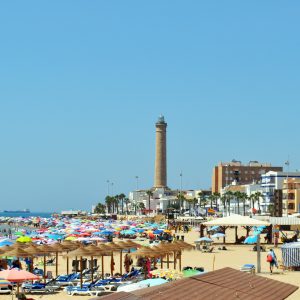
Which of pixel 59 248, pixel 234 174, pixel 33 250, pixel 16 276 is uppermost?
pixel 234 174

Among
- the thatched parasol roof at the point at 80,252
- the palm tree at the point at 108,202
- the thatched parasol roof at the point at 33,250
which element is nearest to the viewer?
the thatched parasol roof at the point at 80,252

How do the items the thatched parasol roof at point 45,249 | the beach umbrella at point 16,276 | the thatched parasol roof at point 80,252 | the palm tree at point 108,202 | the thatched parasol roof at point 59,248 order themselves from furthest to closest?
the palm tree at point 108,202 → the thatched parasol roof at point 59,248 → the thatched parasol roof at point 45,249 → the thatched parasol roof at point 80,252 → the beach umbrella at point 16,276

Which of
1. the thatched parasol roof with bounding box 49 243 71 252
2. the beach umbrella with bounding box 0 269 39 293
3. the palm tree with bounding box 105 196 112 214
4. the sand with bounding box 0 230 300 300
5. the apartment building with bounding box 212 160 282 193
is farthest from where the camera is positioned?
the palm tree with bounding box 105 196 112 214

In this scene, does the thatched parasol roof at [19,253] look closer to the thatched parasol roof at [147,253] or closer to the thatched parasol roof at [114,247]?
the thatched parasol roof at [114,247]

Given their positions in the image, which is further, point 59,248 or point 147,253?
point 59,248

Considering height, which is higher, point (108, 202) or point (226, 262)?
point (108, 202)

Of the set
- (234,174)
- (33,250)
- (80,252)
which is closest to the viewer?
(80,252)

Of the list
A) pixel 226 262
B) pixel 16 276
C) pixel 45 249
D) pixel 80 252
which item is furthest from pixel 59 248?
pixel 226 262

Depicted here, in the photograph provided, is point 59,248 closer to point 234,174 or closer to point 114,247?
point 114,247

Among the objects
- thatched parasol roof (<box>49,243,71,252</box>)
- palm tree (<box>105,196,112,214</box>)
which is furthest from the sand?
palm tree (<box>105,196,112,214</box>)

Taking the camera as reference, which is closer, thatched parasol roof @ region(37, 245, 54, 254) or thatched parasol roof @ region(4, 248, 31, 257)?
thatched parasol roof @ region(4, 248, 31, 257)

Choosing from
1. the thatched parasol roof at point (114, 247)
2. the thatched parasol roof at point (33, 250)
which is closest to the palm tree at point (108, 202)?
the thatched parasol roof at point (114, 247)

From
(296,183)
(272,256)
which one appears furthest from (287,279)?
(296,183)

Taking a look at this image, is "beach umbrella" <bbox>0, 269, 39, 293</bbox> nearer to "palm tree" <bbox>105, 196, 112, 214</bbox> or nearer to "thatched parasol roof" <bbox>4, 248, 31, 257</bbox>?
"thatched parasol roof" <bbox>4, 248, 31, 257</bbox>
